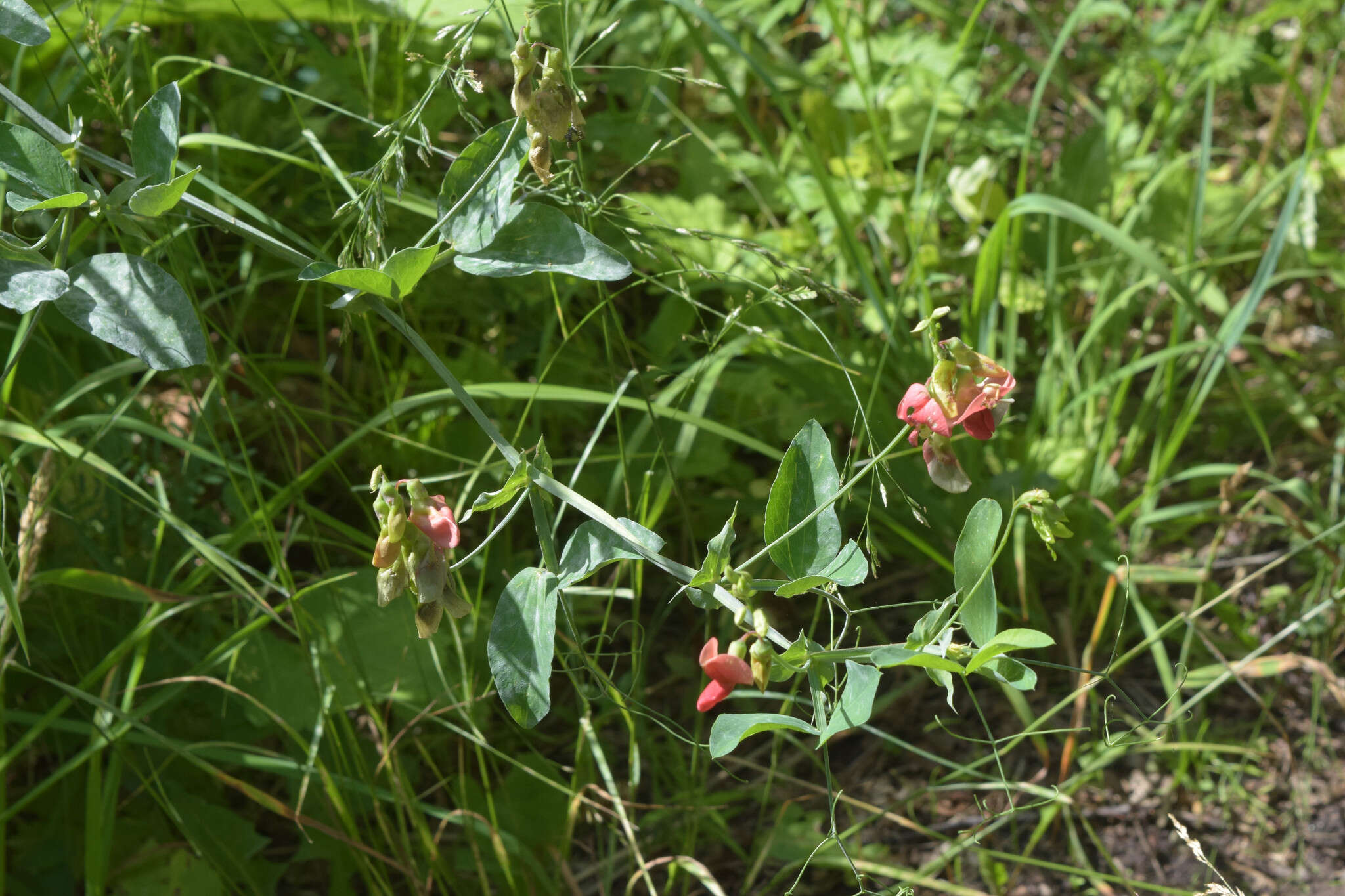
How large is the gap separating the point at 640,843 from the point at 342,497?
676 mm

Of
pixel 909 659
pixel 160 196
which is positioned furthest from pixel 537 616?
pixel 160 196

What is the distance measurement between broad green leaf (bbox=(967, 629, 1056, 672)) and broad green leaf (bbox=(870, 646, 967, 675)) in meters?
0.01

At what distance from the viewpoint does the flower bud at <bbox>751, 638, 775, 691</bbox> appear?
583 mm

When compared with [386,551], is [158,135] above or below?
above

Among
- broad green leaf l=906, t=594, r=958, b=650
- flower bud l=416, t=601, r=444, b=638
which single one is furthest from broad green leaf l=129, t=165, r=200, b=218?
broad green leaf l=906, t=594, r=958, b=650

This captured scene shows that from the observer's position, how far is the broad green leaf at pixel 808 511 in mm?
713

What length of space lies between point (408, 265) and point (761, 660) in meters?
0.32

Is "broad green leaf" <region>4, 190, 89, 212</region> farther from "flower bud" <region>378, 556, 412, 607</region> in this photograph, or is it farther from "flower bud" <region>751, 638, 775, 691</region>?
"flower bud" <region>751, 638, 775, 691</region>

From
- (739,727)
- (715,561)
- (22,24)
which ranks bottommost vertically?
(739,727)

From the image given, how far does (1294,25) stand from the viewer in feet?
7.91

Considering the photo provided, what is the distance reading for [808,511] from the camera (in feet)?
2.38

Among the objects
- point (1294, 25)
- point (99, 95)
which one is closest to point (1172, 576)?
point (99, 95)

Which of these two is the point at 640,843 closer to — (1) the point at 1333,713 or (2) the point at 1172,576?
(2) the point at 1172,576

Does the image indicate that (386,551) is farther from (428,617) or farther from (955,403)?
(955,403)
